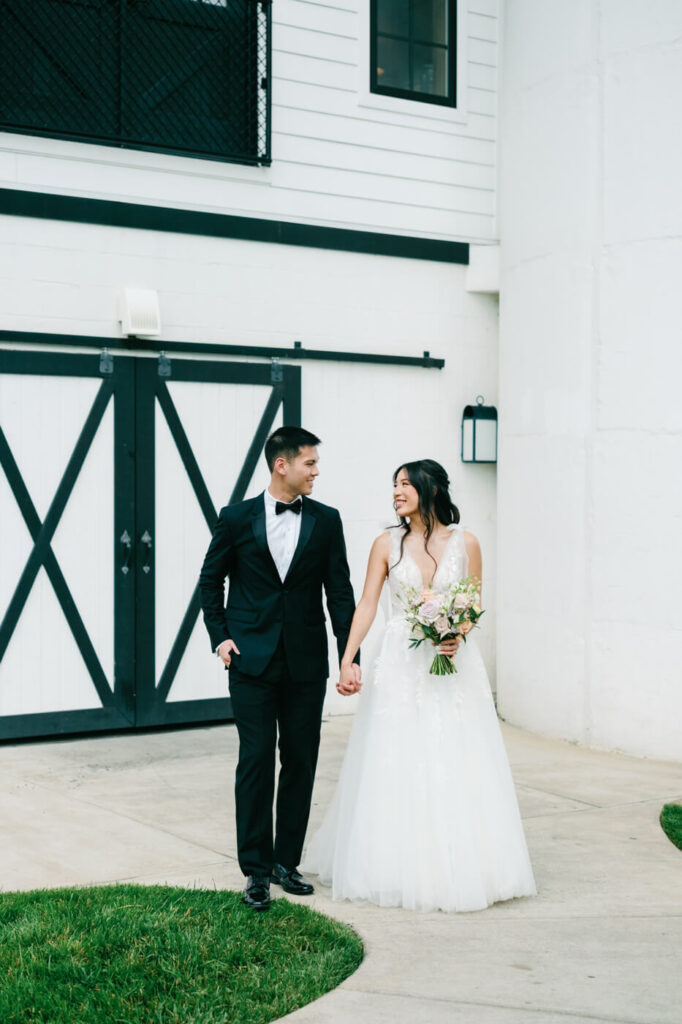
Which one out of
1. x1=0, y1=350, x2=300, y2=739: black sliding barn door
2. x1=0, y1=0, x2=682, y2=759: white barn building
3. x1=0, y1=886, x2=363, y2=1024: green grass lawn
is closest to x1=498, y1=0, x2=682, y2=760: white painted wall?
x1=0, y1=0, x2=682, y2=759: white barn building

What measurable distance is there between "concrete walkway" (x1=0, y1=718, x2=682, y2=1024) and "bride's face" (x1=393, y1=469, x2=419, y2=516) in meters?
1.65

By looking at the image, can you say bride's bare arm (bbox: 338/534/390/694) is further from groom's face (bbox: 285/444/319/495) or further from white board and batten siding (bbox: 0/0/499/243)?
white board and batten siding (bbox: 0/0/499/243)

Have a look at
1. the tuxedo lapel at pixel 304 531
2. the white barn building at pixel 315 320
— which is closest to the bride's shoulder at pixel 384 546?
the tuxedo lapel at pixel 304 531

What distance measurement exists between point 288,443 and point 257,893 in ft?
5.99

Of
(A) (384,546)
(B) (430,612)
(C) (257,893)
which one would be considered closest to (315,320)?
(A) (384,546)

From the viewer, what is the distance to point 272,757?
17.4 feet

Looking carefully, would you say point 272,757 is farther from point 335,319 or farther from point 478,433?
point 478,433

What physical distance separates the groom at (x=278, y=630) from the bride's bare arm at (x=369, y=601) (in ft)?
0.25

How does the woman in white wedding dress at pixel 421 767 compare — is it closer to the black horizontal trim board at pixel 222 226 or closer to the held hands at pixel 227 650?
the held hands at pixel 227 650

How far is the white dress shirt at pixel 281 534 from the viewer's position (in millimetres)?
5379

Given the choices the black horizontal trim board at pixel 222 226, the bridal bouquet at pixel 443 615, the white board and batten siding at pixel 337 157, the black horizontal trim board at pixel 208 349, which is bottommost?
the bridal bouquet at pixel 443 615

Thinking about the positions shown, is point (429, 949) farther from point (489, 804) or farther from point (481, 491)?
point (481, 491)

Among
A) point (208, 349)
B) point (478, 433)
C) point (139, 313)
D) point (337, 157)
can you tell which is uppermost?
point (337, 157)

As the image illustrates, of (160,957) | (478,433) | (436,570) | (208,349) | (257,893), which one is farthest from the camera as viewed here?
(478,433)
